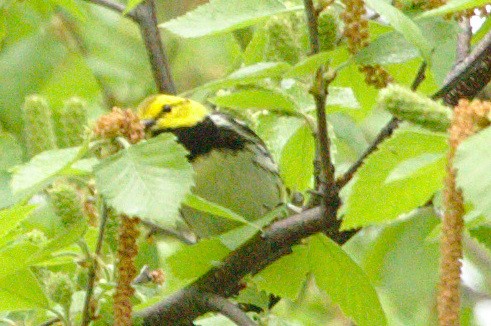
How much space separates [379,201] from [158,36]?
4.47 feet

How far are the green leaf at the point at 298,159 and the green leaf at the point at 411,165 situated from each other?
0.58 meters

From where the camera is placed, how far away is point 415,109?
1131 millimetres

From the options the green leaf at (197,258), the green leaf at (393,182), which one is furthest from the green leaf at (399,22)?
the green leaf at (197,258)

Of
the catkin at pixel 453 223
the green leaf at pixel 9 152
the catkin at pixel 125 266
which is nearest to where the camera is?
the catkin at pixel 453 223

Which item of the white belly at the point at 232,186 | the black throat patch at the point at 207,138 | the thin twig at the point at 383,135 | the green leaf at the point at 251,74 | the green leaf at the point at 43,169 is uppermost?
the green leaf at the point at 251,74

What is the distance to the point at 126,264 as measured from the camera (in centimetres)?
137

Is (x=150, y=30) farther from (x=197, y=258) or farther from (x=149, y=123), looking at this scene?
(x=197, y=258)

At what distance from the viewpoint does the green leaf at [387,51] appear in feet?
5.01

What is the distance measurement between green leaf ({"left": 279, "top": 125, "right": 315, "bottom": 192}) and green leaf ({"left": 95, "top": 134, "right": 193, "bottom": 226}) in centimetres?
41

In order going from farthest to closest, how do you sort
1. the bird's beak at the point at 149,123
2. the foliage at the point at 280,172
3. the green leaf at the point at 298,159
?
the bird's beak at the point at 149,123, the green leaf at the point at 298,159, the foliage at the point at 280,172

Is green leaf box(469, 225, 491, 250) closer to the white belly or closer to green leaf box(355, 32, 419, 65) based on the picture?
green leaf box(355, 32, 419, 65)

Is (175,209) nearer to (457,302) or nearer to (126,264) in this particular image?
(126,264)

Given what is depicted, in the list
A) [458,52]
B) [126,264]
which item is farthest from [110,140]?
[458,52]

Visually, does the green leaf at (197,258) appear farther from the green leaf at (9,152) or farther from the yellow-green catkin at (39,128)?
the green leaf at (9,152)
